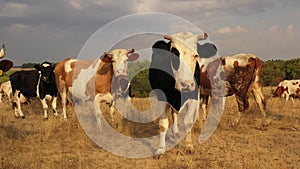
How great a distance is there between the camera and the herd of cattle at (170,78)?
605 cm

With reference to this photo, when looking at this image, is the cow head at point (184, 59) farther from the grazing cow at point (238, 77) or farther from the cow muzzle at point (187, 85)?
the grazing cow at point (238, 77)

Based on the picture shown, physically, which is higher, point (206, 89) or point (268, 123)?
point (206, 89)

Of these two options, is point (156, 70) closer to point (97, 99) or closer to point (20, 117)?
point (97, 99)

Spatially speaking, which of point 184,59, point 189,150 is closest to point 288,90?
point 189,150

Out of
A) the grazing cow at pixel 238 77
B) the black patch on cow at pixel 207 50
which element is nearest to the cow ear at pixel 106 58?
the black patch on cow at pixel 207 50

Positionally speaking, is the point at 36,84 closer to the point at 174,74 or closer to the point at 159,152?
the point at 159,152

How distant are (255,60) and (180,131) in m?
3.27

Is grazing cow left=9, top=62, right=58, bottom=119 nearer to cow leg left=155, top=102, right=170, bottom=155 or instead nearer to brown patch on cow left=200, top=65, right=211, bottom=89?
brown patch on cow left=200, top=65, right=211, bottom=89

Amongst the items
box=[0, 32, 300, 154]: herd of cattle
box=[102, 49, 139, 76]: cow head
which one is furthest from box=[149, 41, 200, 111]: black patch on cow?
box=[102, 49, 139, 76]: cow head

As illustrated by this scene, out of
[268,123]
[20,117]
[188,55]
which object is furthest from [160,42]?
[20,117]

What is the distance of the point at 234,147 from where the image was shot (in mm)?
6906

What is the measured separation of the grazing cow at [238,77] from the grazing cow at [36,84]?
6.34 meters

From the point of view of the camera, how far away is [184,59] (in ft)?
18.9

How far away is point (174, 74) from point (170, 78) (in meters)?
0.43
